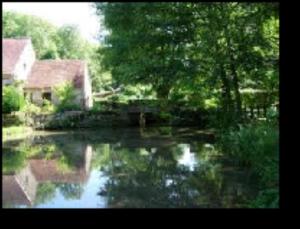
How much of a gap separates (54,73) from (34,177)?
67.4 ft

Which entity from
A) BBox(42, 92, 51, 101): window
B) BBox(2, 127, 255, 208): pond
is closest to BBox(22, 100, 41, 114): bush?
BBox(2, 127, 255, 208): pond

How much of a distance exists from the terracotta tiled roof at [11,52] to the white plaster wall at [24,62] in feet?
0.77

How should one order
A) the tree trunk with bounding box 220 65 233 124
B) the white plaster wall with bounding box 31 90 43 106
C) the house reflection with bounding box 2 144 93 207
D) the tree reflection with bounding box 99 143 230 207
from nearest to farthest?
the tree reflection with bounding box 99 143 230 207 → the house reflection with bounding box 2 144 93 207 → the tree trunk with bounding box 220 65 233 124 → the white plaster wall with bounding box 31 90 43 106

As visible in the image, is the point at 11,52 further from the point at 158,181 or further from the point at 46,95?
the point at 158,181

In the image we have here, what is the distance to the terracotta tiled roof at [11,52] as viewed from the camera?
29781 mm

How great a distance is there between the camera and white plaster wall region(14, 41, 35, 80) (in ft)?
99.4

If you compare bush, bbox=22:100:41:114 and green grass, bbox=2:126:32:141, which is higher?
bush, bbox=22:100:41:114

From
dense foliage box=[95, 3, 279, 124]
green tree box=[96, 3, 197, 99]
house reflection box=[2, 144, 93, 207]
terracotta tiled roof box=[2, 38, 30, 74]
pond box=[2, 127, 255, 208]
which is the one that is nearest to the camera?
pond box=[2, 127, 255, 208]

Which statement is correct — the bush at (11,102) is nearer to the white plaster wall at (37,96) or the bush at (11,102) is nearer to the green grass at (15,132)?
the green grass at (15,132)

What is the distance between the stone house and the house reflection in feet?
52.7

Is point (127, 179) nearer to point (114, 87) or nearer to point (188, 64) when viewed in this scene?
point (188, 64)

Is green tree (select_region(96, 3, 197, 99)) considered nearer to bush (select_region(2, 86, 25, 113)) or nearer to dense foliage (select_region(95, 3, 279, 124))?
dense foliage (select_region(95, 3, 279, 124))

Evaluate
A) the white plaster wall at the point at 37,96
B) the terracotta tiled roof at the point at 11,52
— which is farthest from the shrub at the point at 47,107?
the terracotta tiled roof at the point at 11,52
